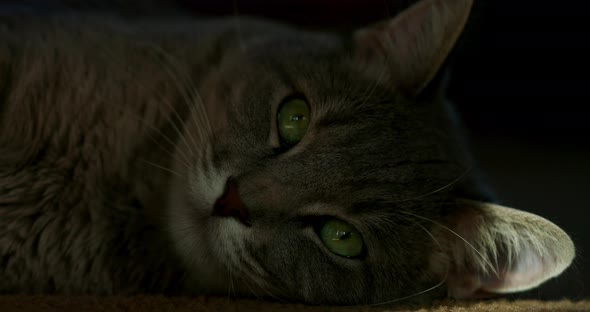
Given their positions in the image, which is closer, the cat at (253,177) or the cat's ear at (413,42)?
the cat at (253,177)

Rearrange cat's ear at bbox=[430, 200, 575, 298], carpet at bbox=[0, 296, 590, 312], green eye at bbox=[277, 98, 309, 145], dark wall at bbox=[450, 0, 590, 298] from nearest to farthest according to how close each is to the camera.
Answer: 1. carpet at bbox=[0, 296, 590, 312]
2. cat's ear at bbox=[430, 200, 575, 298]
3. green eye at bbox=[277, 98, 309, 145]
4. dark wall at bbox=[450, 0, 590, 298]

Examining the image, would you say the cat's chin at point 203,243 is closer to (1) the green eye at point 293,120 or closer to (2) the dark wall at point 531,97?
(1) the green eye at point 293,120

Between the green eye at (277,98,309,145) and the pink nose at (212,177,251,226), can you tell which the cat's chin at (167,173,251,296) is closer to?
the pink nose at (212,177,251,226)

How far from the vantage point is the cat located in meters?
1.43

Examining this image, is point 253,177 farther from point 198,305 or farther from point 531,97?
point 531,97

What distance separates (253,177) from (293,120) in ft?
0.75

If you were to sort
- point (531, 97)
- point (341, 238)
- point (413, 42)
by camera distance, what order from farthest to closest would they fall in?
point (531, 97) < point (413, 42) < point (341, 238)

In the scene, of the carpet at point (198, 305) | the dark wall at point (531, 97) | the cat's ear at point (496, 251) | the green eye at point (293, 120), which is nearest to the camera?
the carpet at point (198, 305)

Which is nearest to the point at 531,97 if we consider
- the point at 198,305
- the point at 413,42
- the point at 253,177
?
the point at 413,42

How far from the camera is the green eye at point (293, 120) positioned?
1.54m

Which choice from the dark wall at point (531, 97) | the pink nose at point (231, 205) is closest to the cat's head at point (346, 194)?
the pink nose at point (231, 205)

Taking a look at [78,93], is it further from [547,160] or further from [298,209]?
[547,160]

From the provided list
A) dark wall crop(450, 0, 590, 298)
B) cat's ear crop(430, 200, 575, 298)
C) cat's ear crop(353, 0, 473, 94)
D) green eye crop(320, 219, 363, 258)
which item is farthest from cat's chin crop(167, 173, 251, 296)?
dark wall crop(450, 0, 590, 298)

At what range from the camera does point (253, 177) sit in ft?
4.68
